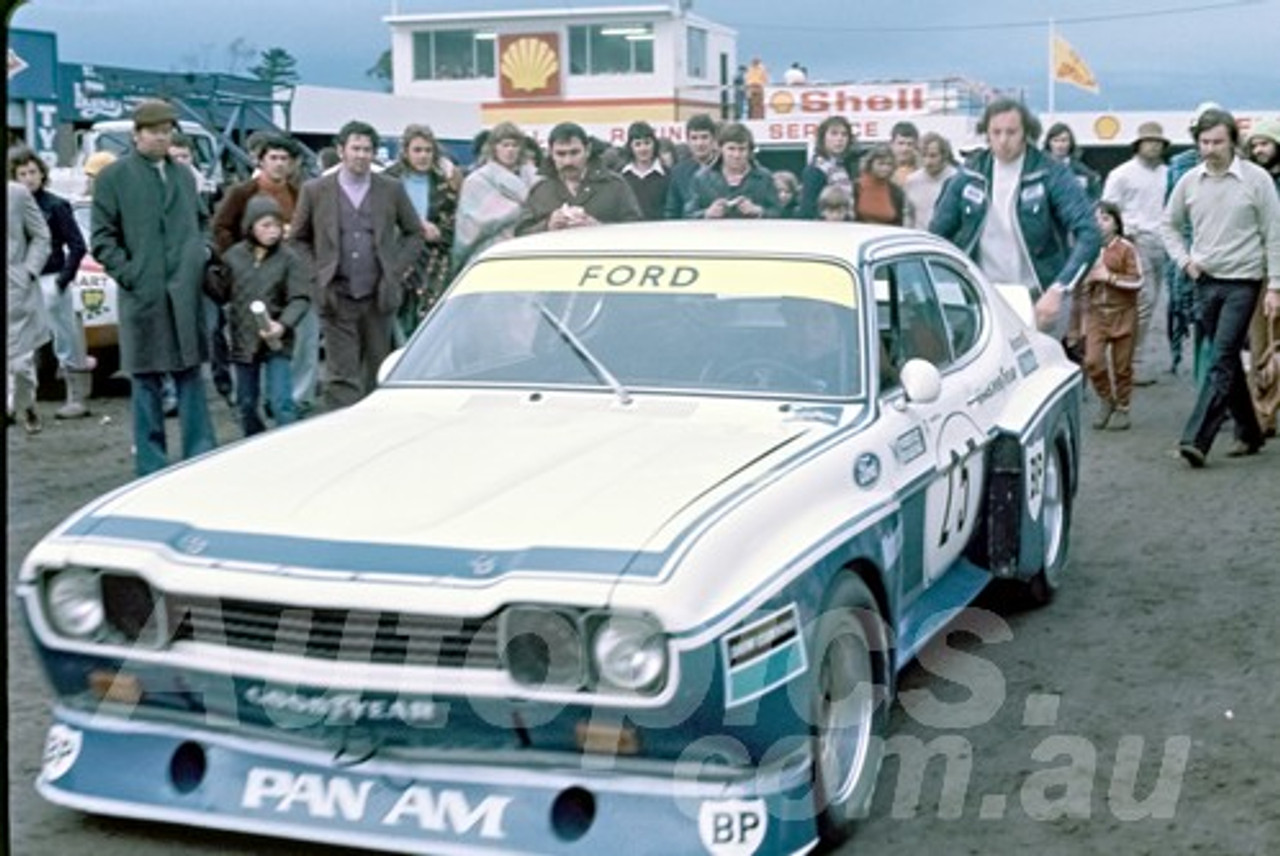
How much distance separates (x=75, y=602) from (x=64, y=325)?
27.9 ft

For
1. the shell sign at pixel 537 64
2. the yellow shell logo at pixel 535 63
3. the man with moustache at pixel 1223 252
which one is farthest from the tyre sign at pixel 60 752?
the yellow shell logo at pixel 535 63

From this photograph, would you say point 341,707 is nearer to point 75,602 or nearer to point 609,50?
point 75,602

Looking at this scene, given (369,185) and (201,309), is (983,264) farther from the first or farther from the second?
(201,309)

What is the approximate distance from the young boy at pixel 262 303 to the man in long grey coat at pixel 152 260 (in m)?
0.32

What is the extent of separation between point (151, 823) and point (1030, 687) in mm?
2665

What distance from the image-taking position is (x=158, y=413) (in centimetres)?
848

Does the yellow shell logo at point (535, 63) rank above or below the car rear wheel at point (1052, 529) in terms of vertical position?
above

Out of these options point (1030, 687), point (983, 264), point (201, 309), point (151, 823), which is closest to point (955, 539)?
point (1030, 687)

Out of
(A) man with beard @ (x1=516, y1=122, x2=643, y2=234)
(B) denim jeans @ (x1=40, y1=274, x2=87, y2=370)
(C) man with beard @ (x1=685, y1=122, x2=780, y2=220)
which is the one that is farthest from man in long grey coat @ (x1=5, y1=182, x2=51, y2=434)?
(C) man with beard @ (x1=685, y1=122, x2=780, y2=220)

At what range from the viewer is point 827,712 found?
4117 millimetres

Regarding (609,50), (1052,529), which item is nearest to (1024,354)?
(1052,529)

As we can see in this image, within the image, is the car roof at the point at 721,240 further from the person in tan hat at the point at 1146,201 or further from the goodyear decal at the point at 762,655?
the person in tan hat at the point at 1146,201

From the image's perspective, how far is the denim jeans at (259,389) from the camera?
8992mm

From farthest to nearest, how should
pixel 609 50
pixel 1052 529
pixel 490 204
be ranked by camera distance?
pixel 609 50
pixel 490 204
pixel 1052 529
